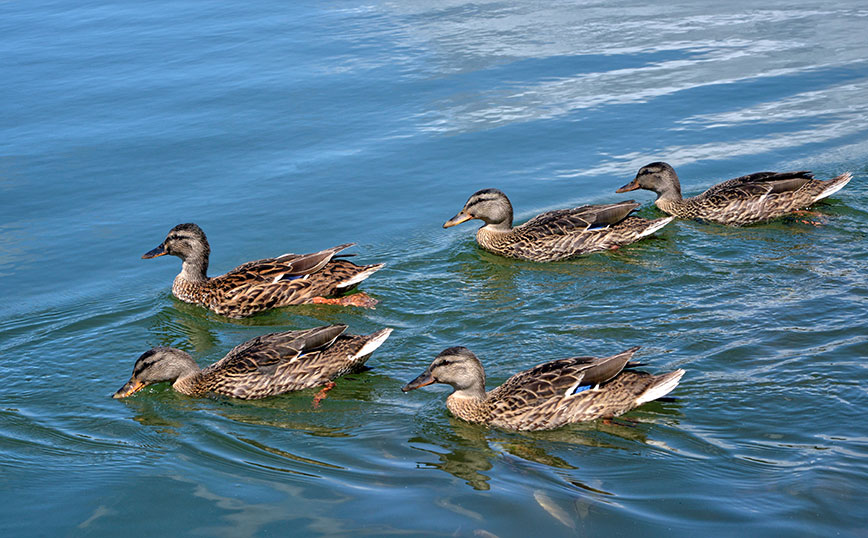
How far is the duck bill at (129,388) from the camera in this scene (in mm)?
8273

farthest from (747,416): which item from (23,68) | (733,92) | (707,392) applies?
(23,68)

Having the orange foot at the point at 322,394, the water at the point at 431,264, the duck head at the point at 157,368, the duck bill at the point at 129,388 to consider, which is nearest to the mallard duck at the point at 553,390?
the water at the point at 431,264

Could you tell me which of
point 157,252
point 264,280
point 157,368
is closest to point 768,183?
point 264,280

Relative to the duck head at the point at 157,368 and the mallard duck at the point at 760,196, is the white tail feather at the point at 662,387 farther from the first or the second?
the mallard duck at the point at 760,196

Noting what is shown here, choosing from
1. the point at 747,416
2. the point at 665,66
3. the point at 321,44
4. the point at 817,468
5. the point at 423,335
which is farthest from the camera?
the point at 321,44

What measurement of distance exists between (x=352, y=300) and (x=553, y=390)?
3.37 m

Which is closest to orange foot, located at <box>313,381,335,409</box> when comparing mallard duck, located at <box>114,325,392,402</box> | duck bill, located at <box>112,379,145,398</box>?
mallard duck, located at <box>114,325,392,402</box>

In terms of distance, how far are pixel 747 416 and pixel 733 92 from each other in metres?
10.00

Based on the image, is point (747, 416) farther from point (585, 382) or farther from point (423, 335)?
point (423, 335)

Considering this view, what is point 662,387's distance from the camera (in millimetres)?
7477

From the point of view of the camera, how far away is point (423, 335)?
9.27 m

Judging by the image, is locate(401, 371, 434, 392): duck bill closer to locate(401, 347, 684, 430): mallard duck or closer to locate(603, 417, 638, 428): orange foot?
→ locate(401, 347, 684, 430): mallard duck

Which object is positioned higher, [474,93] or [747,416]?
[474,93]

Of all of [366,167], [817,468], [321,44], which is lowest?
[817,468]
